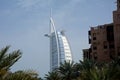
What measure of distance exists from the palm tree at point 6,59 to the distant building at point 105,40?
80142 mm

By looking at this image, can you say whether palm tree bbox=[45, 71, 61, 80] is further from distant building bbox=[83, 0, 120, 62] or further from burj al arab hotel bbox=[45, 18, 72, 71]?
burj al arab hotel bbox=[45, 18, 72, 71]

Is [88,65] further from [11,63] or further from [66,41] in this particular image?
[66,41]

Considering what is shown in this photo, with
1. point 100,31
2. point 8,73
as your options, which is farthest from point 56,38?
point 8,73

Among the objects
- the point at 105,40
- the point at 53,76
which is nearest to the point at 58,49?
the point at 105,40

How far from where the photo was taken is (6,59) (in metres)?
18.3

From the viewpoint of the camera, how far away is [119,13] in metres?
97.7

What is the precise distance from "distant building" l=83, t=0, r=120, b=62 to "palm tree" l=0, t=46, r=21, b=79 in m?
80.1

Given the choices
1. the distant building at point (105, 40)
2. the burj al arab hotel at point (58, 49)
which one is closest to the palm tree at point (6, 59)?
the distant building at point (105, 40)

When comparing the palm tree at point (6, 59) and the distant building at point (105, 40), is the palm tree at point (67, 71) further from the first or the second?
the palm tree at point (6, 59)

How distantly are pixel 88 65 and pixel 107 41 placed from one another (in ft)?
109

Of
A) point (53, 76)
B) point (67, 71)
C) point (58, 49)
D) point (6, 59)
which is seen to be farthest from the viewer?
point (58, 49)

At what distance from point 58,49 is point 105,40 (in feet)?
295

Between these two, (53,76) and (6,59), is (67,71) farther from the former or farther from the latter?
(6,59)

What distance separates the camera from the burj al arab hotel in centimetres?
19125
